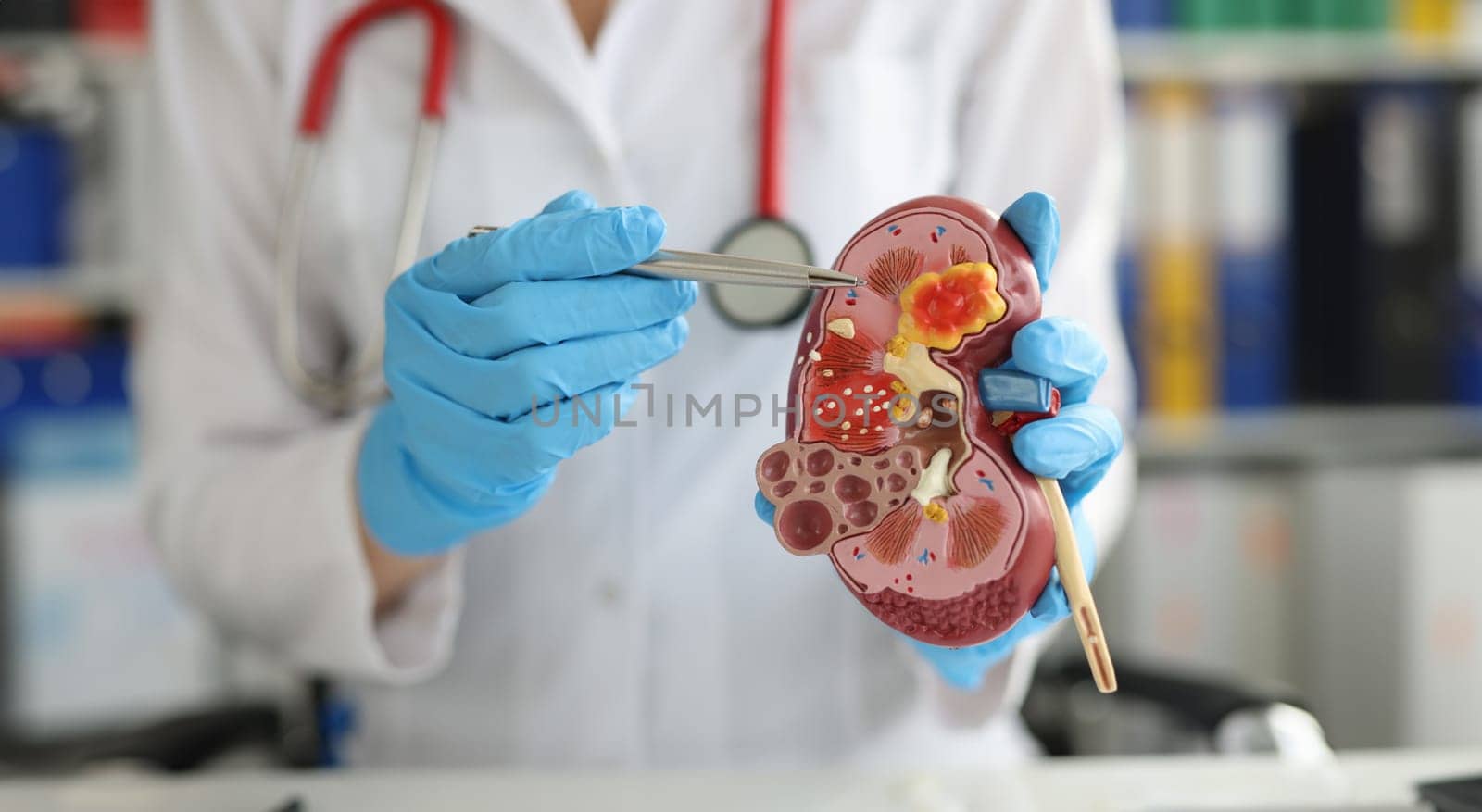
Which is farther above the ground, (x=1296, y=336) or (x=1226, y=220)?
(x=1226, y=220)

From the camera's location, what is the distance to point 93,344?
175 cm

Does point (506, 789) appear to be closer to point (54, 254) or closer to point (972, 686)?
point (972, 686)

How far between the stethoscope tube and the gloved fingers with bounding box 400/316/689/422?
12 cm

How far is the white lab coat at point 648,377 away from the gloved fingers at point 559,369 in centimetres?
3

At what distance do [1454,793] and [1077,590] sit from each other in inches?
13.2

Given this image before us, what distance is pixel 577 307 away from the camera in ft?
1.87

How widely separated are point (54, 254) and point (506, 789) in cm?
128

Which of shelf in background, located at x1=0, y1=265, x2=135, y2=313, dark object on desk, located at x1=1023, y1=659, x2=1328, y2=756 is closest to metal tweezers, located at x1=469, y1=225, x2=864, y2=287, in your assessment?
dark object on desk, located at x1=1023, y1=659, x2=1328, y2=756

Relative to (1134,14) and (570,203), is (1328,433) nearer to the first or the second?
(1134,14)

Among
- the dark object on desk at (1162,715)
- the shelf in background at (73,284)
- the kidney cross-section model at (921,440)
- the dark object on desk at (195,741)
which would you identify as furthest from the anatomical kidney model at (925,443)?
the shelf in background at (73,284)

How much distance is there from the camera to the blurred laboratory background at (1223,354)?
1.61 metres

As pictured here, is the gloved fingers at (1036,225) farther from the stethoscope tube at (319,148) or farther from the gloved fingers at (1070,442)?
the stethoscope tube at (319,148)

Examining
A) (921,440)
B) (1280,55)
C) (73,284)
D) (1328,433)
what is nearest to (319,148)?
(921,440)

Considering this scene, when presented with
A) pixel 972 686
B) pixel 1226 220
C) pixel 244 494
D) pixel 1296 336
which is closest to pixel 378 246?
pixel 244 494
